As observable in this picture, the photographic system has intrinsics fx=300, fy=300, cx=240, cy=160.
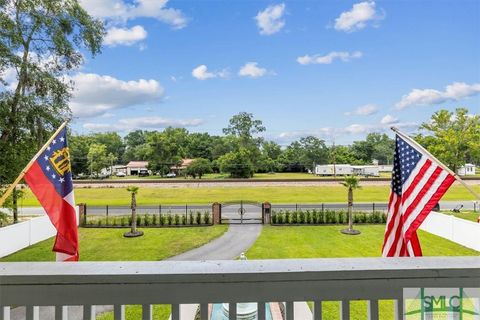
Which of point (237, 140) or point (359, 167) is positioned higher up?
point (237, 140)

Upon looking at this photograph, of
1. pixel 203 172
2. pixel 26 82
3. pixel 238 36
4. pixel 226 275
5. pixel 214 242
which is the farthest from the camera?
pixel 203 172

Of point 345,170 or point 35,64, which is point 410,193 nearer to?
point 35,64

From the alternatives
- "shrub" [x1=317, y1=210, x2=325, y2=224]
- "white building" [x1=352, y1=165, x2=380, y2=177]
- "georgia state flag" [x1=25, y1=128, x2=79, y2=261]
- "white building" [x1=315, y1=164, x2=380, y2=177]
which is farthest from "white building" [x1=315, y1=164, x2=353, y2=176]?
"georgia state flag" [x1=25, y1=128, x2=79, y2=261]

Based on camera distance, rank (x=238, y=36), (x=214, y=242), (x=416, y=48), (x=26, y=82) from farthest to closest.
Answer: (x=214, y=242), (x=26, y=82), (x=238, y=36), (x=416, y=48)

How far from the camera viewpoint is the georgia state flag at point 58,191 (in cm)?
194

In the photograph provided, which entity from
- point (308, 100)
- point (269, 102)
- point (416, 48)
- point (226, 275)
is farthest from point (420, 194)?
point (269, 102)

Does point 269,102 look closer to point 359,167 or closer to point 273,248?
point 273,248

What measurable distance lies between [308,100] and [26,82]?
24.1 ft

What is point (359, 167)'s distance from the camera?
40.1 metres

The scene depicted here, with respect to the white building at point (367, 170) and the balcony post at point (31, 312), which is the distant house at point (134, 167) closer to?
the white building at point (367, 170)

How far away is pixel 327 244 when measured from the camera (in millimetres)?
11789

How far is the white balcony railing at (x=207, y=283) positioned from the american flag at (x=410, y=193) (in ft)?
3.02

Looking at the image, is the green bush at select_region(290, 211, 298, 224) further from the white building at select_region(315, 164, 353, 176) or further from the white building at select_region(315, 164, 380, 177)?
the white building at select_region(315, 164, 353, 176)


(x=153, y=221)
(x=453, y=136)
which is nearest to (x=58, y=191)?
(x=153, y=221)
